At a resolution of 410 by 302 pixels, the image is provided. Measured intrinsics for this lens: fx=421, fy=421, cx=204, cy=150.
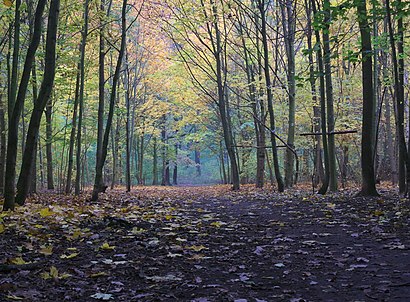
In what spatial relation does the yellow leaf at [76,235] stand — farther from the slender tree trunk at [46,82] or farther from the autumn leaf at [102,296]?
the slender tree trunk at [46,82]

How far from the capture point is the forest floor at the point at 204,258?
3.44 meters

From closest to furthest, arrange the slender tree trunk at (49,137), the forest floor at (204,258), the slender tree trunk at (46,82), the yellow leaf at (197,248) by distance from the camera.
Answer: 1. the forest floor at (204,258)
2. the yellow leaf at (197,248)
3. the slender tree trunk at (46,82)
4. the slender tree trunk at (49,137)

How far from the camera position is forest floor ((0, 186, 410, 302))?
344 cm

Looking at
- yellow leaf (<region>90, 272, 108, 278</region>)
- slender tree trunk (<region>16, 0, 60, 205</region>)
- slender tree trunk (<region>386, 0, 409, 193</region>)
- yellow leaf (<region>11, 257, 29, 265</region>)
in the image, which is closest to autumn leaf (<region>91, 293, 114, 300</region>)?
yellow leaf (<region>90, 272, 108, 278</region>)

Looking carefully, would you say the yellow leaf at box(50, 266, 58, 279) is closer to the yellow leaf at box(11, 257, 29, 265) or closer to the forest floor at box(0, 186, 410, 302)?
the forest floor at box(0, 186, 410, 302)

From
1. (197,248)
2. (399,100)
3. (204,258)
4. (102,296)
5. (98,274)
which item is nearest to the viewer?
(102,296)

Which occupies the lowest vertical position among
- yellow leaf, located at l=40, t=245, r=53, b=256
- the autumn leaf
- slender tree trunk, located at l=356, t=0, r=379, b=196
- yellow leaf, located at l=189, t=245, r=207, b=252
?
the autumn leaf

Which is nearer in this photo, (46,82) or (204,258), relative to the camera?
(204,258)

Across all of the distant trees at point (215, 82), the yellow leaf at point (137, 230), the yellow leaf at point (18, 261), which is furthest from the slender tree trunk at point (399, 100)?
the yellow leaf at point (18, 261)

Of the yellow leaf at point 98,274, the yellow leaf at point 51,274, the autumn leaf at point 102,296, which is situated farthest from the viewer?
the yellow leaf at point 98,274

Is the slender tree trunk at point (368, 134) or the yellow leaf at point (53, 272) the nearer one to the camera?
the yellow leaf at point (53, 272)

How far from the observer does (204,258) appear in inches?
185

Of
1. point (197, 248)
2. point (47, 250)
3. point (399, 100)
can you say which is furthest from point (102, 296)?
point (399, 100)

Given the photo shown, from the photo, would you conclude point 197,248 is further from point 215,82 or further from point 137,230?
point 215,82
